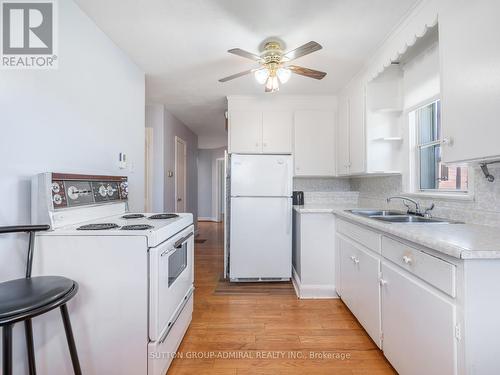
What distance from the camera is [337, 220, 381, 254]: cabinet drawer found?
1576 mm

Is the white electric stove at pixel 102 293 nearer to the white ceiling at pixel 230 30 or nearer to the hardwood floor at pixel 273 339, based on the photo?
the hardwood floor at pixel 273 339

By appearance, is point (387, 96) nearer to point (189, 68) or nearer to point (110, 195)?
point (189, 68)

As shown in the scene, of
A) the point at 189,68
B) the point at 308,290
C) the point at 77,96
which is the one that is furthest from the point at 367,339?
the point at 189,68

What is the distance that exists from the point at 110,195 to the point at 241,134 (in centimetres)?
173

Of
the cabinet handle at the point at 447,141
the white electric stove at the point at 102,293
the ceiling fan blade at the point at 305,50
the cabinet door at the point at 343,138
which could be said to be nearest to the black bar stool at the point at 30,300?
the white electric stove at the point at 102,293

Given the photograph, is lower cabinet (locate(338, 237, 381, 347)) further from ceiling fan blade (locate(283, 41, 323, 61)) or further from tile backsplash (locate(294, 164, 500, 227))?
ceiling fan blade (locate(283, 41, 323, 61))

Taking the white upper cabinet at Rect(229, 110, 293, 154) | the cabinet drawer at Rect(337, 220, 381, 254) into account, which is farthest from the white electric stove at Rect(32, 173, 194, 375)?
the white upper cabinet at Rect(229, 110, 293, 154)

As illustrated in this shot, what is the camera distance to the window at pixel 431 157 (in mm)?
1796

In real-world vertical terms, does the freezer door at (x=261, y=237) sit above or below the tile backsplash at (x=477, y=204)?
below

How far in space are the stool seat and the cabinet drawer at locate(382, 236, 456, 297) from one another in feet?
5.02

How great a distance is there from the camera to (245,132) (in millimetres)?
3023

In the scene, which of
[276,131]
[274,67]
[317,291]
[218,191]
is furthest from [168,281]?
[218,191]

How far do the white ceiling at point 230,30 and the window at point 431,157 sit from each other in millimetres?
715

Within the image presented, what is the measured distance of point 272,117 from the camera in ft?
10.0
